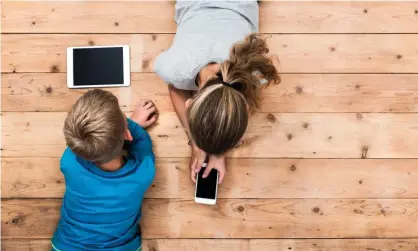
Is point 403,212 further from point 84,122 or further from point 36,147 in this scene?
point 36,147

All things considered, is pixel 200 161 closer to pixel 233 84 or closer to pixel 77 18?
pixel 233 84

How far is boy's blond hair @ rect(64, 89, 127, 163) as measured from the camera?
0.82 metres

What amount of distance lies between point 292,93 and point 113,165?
572 millimetres

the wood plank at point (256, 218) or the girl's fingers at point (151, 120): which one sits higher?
the girl's fingers at point (151, 120)

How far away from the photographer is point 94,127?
819mm

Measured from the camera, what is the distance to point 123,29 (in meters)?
1.20

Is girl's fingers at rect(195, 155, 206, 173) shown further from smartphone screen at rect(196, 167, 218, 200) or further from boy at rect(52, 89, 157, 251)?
boy at rect(52, 89, 157, 251)

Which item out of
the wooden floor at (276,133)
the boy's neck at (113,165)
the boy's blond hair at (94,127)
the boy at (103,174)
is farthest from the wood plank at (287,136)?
the boy's blond hair at (94,127)

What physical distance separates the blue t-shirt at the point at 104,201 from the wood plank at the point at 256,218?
80mm

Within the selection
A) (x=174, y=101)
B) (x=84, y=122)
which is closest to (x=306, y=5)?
(x=174, y=101)

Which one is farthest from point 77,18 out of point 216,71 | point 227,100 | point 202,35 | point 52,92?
point 227,100

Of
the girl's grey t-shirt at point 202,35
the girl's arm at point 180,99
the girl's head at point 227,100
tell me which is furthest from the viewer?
the girl's arm at point 180,99

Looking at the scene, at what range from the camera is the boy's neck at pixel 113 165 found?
3.06 feet

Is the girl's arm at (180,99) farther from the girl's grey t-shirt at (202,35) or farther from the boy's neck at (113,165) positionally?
the boy's neck at (113,165)
